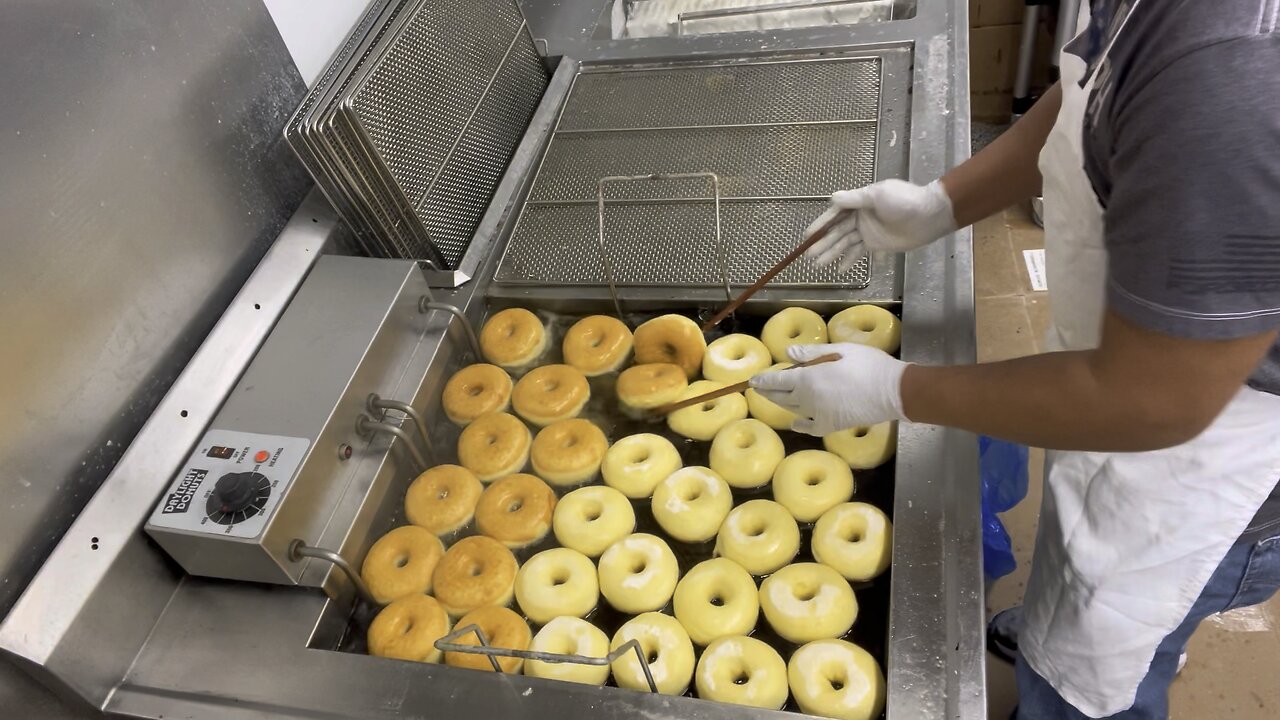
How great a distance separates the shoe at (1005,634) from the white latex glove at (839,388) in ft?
3.77

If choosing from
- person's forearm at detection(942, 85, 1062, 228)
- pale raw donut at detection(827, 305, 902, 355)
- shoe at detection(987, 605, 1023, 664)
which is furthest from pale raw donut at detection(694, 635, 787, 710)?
shoe at detection(987, 605, 1023, 664)

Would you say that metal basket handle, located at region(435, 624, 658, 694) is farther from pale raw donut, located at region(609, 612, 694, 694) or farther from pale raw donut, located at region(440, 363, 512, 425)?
pale raw donut, located at region(440, 363, 512, 425)

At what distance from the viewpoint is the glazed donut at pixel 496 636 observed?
1.24 m

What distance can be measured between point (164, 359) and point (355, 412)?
0.35m

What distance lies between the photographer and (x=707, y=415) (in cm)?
156

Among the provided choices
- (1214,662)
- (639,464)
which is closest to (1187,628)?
(639,464)

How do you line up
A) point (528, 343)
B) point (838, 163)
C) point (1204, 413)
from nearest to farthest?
1. point (1204, 413)
2. point (528, 343)
3. point (838, 163)

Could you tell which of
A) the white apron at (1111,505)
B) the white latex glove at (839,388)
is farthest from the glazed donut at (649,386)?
the white apron at (1111,505)

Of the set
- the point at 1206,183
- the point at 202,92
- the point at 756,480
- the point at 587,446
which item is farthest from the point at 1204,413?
the point at 202,92

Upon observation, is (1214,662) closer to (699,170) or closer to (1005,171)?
(1005,171)

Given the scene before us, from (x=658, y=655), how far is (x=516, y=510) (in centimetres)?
40

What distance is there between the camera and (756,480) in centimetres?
148

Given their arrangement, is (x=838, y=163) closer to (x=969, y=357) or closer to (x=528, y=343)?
(x=969, y=357)

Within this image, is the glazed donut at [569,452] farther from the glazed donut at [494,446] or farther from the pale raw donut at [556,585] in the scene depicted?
the pale raw donut at [556,585]
